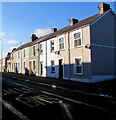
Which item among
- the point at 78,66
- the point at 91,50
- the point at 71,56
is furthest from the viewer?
the point at 71,56

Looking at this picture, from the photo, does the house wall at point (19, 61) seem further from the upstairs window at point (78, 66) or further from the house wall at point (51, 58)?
the upstairs window at point (78, 66)

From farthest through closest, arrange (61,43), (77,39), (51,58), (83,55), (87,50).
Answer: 1. (51,58)
2. (61,43)
3. (77,39)
4. (83,55)
5. (87,50)

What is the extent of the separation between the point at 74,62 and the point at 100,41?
392cm

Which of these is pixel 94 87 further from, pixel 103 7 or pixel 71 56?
pixel 103 7

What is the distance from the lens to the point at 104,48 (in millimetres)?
18281

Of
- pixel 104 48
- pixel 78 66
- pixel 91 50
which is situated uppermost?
pixel 104 48

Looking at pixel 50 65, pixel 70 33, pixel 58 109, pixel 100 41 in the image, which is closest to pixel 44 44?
pixel 50 65

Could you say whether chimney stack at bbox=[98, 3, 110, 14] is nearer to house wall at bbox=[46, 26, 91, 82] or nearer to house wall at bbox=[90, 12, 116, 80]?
house wall at bbox=[90, 12, 116, 80]

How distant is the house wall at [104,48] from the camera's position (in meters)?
17.2

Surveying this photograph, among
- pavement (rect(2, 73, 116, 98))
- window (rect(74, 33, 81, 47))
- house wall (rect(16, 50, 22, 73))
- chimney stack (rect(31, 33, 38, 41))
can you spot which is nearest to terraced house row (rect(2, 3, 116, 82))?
window (rect(74, 33, 81, 47))

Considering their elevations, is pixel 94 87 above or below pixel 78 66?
below

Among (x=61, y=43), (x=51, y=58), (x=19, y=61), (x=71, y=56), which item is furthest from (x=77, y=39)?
(x=19, y=61)

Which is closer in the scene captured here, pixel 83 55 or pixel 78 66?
pixel 83 55

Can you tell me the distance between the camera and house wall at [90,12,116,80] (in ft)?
56.4
